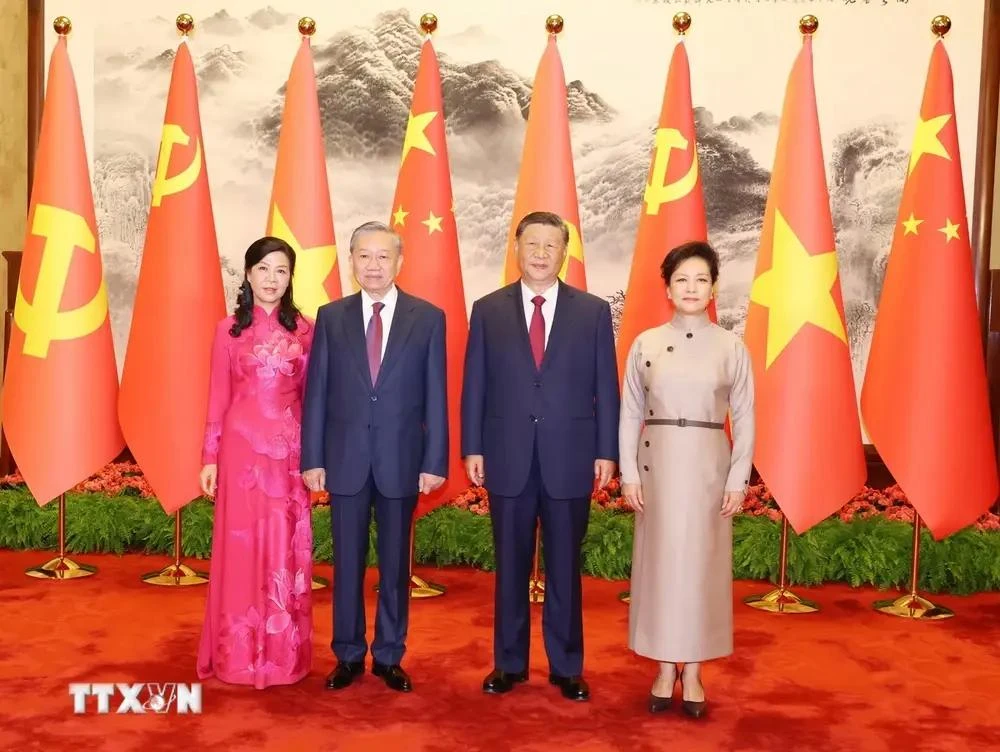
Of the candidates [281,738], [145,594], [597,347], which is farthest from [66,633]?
[597,347]

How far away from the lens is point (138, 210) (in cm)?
664

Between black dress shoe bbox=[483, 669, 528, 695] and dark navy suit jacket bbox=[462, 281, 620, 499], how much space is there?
640 millimetres

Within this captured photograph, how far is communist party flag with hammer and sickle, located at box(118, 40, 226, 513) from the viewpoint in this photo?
4715mm

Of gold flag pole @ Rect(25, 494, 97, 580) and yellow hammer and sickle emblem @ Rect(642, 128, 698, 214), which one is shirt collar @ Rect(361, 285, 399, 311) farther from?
gold flag pole @ Rect(25, 494, 97, 580)

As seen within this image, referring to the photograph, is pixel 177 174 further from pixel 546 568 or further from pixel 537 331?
pixel 546 568

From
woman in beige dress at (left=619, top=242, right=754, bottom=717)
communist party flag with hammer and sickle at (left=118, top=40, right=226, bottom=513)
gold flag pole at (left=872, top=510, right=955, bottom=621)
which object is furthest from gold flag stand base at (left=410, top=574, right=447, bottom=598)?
gold flag pole at (left=872, top=510, right=955, bottom=621)

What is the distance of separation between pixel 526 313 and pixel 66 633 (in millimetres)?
2337

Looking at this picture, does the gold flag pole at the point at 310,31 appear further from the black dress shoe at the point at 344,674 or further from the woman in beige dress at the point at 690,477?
the woman in beige dress at the point at 690,477

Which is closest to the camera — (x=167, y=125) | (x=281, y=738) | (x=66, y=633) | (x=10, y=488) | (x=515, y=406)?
(x=281, y=738)

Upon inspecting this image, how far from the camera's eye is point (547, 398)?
Answer: 3.32m

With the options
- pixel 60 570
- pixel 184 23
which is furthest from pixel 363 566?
pixel 184 23

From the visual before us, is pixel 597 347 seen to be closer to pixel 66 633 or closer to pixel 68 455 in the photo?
pixel 66 633

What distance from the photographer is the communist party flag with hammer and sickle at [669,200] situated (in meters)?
4.70

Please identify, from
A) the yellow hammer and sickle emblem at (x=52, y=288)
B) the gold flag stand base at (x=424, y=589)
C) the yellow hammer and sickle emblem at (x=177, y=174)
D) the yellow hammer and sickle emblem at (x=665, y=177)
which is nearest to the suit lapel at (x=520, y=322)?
the yellow hammer and sickle emblem at (x=665, y=177)
